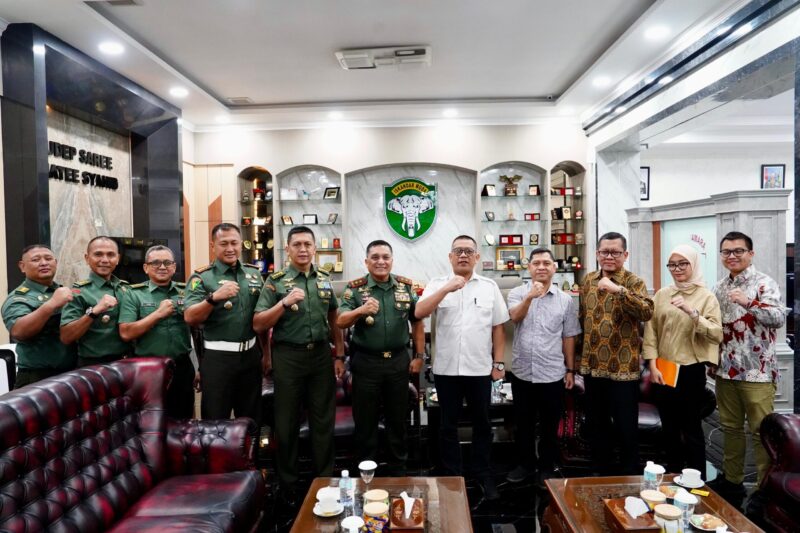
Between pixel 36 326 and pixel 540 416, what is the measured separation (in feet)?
9.40

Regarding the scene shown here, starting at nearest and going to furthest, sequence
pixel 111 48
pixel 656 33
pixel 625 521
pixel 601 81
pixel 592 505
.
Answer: pixel 625 521, pixel 592 505, pixel 656 33, pixel 111 48, pixel 601 81

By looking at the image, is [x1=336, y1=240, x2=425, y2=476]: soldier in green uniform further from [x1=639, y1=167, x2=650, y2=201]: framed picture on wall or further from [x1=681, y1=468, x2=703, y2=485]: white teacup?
[x1=639, y1=167, x2=650, y2=201]: framed picture on wall

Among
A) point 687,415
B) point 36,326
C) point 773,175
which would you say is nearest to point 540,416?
point 687,415

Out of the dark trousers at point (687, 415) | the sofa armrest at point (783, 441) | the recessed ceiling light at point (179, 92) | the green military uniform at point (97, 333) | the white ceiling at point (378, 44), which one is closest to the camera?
the sofa armrest at point (783, 441)

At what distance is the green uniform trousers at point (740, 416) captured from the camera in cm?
282

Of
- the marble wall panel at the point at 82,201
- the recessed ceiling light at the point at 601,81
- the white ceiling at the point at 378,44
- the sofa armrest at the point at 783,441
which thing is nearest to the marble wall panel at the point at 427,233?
the white ceiling at the point at 378,44

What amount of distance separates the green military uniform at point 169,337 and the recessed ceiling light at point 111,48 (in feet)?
7.43

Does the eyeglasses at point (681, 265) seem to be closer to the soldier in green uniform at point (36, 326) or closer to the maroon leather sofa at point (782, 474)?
the maroon leather sofa at point (782, 474)

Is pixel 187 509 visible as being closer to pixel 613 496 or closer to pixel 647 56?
pixel 613 496

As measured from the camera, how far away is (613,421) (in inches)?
113

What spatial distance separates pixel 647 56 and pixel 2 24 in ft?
16.6

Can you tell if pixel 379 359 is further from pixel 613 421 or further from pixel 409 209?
pixel 409 209

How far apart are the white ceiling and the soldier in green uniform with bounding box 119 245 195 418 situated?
6.47 ft

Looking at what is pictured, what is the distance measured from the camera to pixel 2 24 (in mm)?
3521
